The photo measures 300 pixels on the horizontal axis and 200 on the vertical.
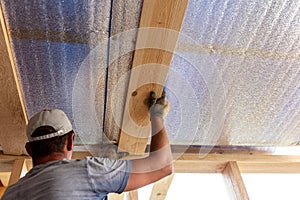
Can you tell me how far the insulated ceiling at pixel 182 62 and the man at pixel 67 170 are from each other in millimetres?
289

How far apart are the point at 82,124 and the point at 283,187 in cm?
197

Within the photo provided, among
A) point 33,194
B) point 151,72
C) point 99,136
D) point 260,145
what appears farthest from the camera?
point 260,145

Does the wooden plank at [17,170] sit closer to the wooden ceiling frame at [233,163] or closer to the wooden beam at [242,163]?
the wooden ceiling frame at [233,163]

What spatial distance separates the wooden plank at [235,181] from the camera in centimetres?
204

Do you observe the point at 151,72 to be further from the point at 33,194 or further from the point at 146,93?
the point at 33,194

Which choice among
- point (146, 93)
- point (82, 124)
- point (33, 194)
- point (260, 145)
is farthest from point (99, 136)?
point (260, 145)

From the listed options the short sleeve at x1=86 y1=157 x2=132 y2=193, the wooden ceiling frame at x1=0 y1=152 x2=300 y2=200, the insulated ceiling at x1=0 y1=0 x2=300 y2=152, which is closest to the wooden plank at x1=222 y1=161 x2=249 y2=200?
the wooden ceiling frame at x1=0 y1=152 x2=300 y2=200

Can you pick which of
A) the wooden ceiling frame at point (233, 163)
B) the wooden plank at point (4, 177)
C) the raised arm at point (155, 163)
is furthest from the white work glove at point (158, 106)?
the wooden plank at point (4, 177)

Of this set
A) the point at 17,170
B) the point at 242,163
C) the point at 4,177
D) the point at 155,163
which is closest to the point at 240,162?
the point at 242,163

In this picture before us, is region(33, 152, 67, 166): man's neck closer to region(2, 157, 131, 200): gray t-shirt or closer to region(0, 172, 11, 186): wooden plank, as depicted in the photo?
region(2, 157, 131, 200): gray t-shirt

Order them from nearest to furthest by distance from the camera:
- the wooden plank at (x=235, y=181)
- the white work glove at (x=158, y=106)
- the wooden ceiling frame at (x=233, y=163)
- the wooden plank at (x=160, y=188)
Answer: the white work glove at (x=158, y=106) → the wooden plank at (x=235, y=181) → the wooden ceiling frame at (x=233, y=163) → the wooden plank at (x=160, y=188)

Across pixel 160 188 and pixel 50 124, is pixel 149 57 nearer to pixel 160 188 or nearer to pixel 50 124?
pixel 50 124

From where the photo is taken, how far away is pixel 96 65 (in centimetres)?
151

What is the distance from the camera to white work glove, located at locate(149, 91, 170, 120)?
153 cm
